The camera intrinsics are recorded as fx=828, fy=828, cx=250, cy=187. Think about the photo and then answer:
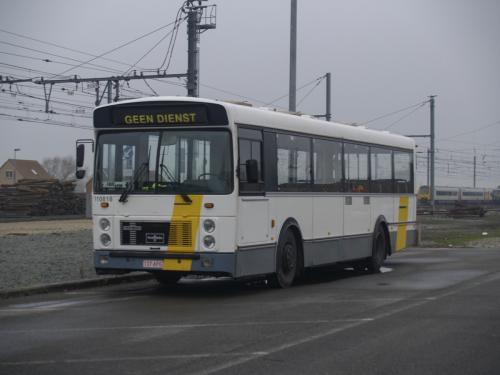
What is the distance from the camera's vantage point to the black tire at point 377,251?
1831 cm

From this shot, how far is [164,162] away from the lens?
13047 millimetres

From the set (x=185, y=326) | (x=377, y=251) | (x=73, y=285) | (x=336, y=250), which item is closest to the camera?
(x=185, y=326)

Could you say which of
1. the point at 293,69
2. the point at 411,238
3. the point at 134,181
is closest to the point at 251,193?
the point at 134,181

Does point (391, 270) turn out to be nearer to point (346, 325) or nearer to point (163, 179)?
point (163, 179)

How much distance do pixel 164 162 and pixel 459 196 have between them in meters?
106

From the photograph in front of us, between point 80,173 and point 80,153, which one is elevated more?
point 80,153

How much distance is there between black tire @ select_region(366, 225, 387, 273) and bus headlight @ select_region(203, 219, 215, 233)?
6.63m

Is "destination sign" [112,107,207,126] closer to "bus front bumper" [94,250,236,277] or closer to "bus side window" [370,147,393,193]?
"bus front bumper" [94,250,236,277]

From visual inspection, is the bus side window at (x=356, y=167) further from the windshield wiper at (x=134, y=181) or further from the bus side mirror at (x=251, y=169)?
the windshield wiper at (x=134, y=181)

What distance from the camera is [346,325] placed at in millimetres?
9875

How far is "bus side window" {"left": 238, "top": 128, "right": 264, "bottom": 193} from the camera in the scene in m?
13.0

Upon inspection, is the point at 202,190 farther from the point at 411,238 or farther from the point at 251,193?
the point at 411,238

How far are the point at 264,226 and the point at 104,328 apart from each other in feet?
14.6

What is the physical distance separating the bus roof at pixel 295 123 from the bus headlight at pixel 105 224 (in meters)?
1.90
